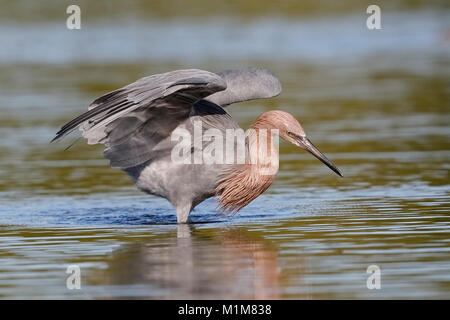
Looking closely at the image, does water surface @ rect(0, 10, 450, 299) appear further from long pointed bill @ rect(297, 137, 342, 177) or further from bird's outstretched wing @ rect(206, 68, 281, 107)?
bird's outstretched wing @ rect(206, 68, 281, 107)

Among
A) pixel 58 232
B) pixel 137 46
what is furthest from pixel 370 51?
pixel 58 232

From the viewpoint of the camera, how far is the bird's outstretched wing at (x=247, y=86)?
12.1 metres

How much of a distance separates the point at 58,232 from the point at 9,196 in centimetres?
231

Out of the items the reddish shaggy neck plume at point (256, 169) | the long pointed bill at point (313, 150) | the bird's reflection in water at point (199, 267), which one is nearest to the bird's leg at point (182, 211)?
the reddish shaggy neck plume at point (256, 169)

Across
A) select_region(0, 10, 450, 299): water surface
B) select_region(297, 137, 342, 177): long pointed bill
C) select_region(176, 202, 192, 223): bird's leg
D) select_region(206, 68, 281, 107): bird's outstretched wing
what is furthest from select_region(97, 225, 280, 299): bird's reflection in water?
select_region(206, 68, 281, 107): bird's outstretched wing

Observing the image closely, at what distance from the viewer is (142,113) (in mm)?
11039

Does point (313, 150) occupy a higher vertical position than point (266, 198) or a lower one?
higher

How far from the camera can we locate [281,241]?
10156mm

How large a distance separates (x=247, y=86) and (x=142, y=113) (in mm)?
1641

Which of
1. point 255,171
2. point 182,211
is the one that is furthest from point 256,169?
point 182,211

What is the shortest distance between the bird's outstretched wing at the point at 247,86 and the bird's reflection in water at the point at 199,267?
192 centimetres

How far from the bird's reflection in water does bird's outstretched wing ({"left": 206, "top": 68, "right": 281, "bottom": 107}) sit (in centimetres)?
192

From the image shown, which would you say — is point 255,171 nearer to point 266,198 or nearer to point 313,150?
point 313,150
